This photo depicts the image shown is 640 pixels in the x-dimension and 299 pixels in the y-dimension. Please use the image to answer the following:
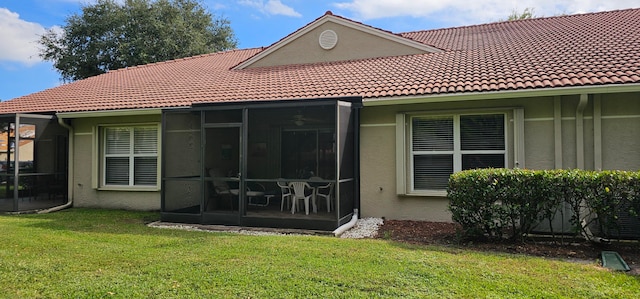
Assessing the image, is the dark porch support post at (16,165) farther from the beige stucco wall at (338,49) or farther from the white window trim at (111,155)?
the beige stucco wall at (338,49)

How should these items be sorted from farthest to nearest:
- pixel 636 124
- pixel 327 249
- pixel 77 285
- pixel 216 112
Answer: pixel 216 112 → pixel 636 124 → pixel 327 249 → pixel 77 285

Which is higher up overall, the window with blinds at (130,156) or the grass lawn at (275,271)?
the window with blinds at (130,156)

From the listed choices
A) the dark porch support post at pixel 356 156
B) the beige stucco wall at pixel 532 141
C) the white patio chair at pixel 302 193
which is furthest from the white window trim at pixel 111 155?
the beige stucco wall at pixel 532 141

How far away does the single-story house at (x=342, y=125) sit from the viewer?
816 centimetres

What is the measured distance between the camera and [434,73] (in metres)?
9.88

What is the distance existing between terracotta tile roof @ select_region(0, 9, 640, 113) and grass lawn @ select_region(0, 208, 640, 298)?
3.82 meters

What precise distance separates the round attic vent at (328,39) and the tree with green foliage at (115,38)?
1639 cm

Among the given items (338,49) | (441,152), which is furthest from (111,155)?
(441,152)

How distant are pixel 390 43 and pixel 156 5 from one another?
20.5 meters

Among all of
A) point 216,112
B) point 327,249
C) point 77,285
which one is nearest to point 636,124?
point 327,249

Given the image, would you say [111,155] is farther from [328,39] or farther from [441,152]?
[441,152]

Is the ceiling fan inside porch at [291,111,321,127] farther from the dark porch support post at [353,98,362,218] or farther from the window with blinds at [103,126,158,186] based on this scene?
the window with blinds at [103,126,158,186]

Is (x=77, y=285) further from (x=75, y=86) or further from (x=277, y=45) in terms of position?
(x=75, y=86)

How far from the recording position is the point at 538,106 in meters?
8.34
